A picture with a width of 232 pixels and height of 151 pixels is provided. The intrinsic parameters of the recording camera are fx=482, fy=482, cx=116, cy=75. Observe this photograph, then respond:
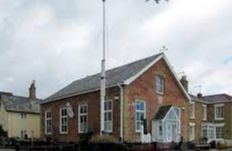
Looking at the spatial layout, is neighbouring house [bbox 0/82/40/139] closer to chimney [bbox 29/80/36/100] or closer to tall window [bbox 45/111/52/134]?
chimney [bbox 29/80/36/100]

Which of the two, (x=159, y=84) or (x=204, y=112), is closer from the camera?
(x=159, y=84)

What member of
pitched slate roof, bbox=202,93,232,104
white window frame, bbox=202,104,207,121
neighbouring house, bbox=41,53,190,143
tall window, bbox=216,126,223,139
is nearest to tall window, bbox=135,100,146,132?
neighbouring house, bbox=41,53,190,143

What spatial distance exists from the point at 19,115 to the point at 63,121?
70.1 ft

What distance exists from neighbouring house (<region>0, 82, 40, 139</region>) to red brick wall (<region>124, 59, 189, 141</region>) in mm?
24666

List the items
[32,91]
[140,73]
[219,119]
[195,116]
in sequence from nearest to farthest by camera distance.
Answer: [140,73] → [195,116] → [219,119] → [32,91]

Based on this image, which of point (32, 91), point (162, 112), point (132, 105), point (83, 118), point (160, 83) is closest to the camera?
point (132, 105)

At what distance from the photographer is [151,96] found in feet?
138

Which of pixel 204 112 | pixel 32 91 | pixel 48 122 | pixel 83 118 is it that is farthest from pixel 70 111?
pixel 32 91

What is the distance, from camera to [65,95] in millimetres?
47094

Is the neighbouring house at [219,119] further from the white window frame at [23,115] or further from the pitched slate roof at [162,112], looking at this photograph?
the white window frame at [23,115]

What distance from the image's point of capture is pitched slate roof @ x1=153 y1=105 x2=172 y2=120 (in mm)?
41419

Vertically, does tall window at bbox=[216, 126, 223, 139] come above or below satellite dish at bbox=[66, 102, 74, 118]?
below

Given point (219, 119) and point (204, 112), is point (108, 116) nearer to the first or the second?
point (204, 112)

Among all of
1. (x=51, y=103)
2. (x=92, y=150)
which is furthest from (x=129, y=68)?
(x=92, y=150)
